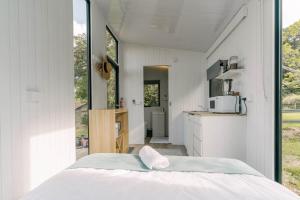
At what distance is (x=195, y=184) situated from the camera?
1148mm

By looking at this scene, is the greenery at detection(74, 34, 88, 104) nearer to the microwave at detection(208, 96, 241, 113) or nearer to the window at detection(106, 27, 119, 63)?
the window at detection(106, 27, 119, 63)

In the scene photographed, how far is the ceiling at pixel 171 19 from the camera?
10.6 ft

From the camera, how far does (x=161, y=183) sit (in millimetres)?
1167

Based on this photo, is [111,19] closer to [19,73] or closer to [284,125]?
[19,73]

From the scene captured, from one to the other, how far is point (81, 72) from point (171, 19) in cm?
194

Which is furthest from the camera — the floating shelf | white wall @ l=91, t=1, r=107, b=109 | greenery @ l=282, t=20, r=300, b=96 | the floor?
the floor

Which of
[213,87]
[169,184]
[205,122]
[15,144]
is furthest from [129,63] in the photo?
[169,184]

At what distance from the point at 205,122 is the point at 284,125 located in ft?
3.25

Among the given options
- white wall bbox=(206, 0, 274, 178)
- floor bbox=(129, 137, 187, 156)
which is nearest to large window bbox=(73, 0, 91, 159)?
floor bbox=(129, 137, 187, 156)

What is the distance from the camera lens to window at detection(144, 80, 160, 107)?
7.64 meters

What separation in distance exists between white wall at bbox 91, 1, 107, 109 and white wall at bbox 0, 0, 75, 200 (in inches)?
32.5

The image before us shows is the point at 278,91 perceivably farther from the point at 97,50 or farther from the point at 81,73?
the point at 97,50

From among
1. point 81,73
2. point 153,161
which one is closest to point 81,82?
point 81,73

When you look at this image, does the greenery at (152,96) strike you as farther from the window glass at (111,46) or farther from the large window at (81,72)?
the large window at (81,72)
